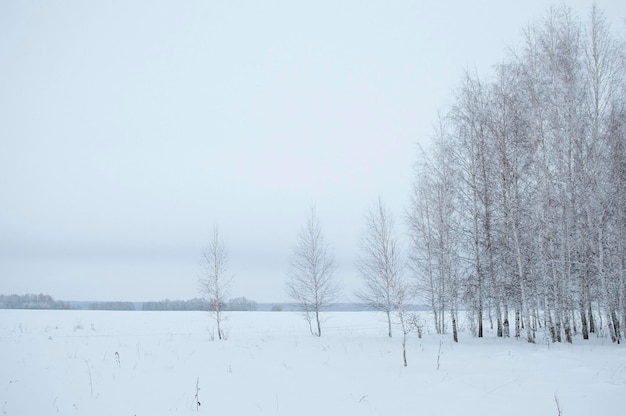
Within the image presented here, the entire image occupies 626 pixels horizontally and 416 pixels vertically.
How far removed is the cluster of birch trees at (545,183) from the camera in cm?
1355

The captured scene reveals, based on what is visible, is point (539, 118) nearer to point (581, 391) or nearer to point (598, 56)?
point (598, 56)

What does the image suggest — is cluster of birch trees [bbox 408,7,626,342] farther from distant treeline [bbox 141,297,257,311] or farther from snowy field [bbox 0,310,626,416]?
distant treeline [bbox 141,297,257,311]

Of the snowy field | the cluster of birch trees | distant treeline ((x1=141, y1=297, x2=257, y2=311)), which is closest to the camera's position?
the snowy field

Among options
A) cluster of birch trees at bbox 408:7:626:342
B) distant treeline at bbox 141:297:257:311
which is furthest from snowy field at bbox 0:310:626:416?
distant treeline at bbox 141:297:257:311

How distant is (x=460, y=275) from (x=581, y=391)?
9.92m

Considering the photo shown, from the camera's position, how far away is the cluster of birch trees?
1355 cm

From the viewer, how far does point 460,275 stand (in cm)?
1717

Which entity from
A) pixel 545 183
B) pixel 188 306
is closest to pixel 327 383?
pixel 545 183

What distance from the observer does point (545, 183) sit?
14.3m

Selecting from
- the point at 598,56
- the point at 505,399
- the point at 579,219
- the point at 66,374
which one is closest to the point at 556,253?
the point at 579,219

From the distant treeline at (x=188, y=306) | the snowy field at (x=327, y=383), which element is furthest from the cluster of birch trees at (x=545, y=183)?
the distant treeline at (x=188, y=306)

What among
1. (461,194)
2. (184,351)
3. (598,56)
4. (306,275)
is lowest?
(184,351)

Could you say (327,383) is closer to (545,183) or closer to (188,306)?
(545,183)

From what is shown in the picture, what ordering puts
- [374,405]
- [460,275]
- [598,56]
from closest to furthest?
[374,405], [598,56], [460,275]
